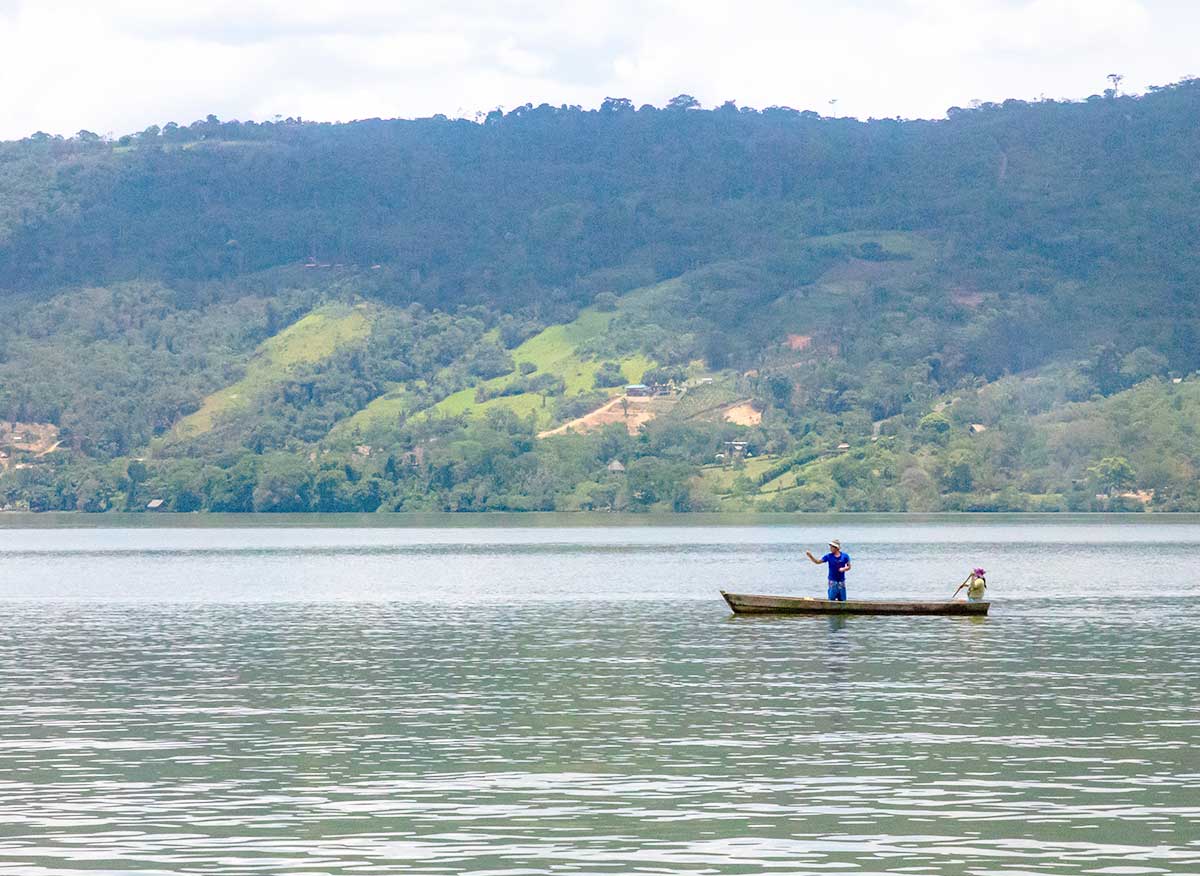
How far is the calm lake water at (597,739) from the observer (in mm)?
30859

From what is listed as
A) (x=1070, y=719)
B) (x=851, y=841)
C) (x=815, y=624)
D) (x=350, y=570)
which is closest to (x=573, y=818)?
(x=851, y=841)

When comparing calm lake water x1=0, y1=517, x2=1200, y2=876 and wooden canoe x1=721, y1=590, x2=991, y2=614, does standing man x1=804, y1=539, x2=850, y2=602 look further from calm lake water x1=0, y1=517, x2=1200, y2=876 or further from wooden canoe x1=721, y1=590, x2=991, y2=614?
calm lake water x1=0, y1=517, x2=1200, y2=876

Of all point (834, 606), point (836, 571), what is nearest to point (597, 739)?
point (834, 606)

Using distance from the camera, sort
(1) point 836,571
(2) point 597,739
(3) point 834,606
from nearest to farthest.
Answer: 1. (2) point 597,739
2. (3) point 834,606
3. (1) point 836,571

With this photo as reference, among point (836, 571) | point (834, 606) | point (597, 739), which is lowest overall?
point (597, 739)

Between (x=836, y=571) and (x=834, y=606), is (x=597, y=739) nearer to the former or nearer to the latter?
(x=834, y=606)

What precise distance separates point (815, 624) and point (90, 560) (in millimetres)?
87868

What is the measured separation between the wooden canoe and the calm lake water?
0.80 metres

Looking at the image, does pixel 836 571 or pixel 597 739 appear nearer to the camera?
pixel 597 739

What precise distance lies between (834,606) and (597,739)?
35251mm

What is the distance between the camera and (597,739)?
141 feet

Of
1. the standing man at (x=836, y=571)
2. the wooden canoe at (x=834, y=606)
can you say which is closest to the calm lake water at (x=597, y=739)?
the wooden canoe at (x=834, y=606)

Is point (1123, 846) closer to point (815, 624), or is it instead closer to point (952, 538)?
point (815, 624)

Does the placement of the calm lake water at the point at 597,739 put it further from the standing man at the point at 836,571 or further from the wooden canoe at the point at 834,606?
the standing man at the point at 836,571
